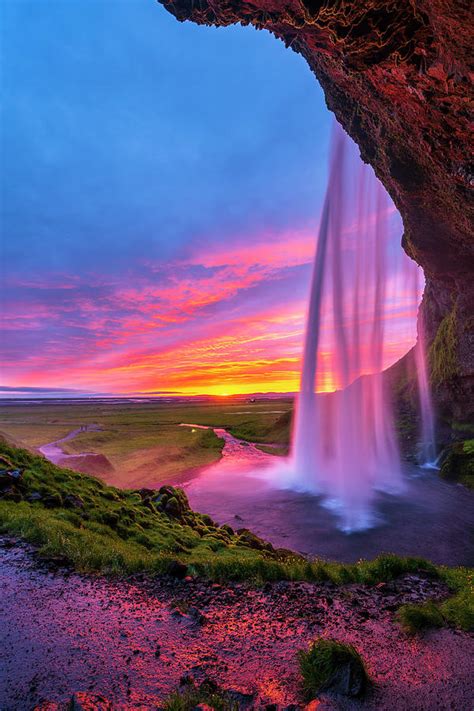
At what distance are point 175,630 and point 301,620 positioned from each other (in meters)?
2.50

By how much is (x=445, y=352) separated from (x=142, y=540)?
3671 cm

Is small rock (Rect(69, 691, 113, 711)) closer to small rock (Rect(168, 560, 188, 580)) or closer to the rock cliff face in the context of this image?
small rock (Rect(168, 560, 188, 580))

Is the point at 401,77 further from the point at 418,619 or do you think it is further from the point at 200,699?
the point at 200,699

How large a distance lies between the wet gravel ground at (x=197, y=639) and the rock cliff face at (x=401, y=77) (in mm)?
13111

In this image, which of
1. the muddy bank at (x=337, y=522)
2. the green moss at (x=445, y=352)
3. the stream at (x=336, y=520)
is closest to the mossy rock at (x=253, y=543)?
the stream at (x=336, y=520)

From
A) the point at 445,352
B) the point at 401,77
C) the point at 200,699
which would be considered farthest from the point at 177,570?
the point at 445,352

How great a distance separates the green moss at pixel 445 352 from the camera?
34.5 meters

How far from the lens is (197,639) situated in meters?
5.97

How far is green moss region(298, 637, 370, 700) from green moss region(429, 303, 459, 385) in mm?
34761

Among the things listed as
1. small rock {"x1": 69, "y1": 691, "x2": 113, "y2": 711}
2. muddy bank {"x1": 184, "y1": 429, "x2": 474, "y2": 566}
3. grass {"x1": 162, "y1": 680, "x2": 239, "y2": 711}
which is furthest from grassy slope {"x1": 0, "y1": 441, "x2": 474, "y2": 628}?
small rock {"x1": 69, "y1": 691, "x2": 113, "y2": 711}

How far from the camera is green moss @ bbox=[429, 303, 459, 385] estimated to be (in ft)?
113

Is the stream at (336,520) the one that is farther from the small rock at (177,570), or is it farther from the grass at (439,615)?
the small rock at (177,570)

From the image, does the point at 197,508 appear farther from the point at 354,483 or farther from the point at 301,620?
the point at 301,620

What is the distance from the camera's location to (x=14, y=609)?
6.38 meters
